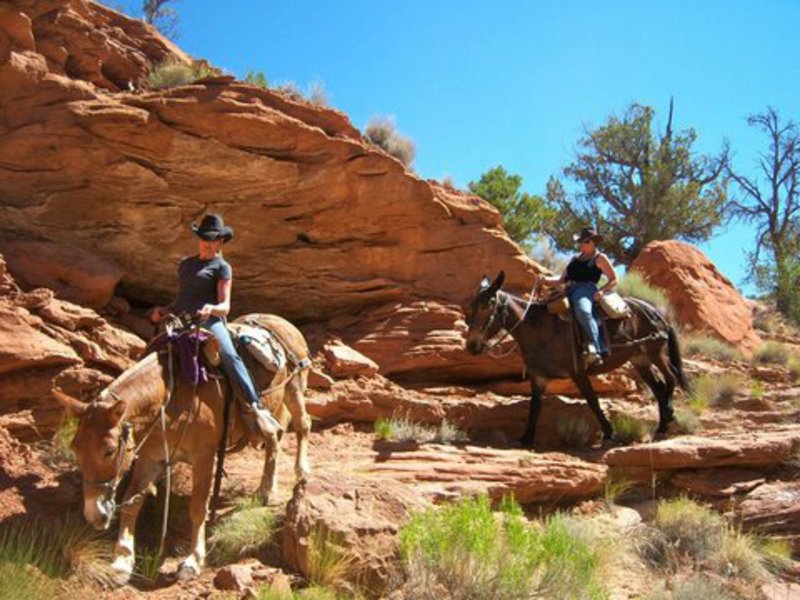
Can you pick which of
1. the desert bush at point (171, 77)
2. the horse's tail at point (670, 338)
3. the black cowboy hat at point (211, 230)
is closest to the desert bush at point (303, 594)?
the black cowboy hat at point (211, 230)

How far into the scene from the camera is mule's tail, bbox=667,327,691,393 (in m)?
11.2

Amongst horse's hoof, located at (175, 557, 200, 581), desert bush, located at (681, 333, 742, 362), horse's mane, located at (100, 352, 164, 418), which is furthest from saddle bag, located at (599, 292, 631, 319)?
horse's hoof, located at (175, 557, 200, 581)

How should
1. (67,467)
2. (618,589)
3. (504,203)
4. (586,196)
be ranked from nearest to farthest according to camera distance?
(618,589)
(67,467)
(504,203)
(586,196)

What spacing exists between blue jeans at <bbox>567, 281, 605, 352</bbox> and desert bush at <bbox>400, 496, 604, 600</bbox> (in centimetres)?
451

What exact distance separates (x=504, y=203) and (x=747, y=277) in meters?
13.3

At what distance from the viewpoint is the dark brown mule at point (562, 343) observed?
10258 millimetres

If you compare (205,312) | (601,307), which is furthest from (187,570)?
(601,307)

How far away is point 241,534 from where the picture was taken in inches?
239

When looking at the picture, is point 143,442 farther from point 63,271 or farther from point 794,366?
point 794,366

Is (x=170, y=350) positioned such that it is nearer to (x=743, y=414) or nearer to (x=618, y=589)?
(x=618, y=589)

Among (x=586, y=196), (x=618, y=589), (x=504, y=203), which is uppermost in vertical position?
(x=586, y=196)

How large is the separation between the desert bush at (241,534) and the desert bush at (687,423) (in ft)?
23.1

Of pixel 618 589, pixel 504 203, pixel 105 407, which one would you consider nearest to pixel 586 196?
pixel 504 203

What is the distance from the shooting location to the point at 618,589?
663 centimetres
